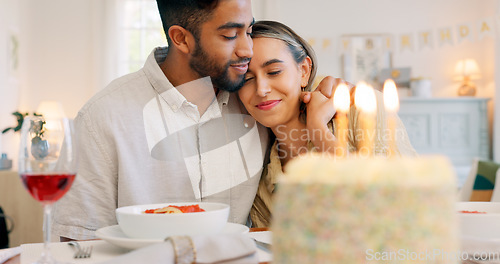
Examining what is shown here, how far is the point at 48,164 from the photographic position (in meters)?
0.74

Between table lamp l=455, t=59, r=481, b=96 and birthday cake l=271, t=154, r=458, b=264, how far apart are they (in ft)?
21.2

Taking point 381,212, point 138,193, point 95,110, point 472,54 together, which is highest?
point 472,54

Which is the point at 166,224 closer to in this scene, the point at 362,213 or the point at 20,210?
the point at 362,213

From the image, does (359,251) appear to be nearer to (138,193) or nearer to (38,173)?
(38,173)

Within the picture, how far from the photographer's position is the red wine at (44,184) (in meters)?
0.72

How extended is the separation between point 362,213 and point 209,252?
30 cm

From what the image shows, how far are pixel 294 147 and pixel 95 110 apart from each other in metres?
0.58

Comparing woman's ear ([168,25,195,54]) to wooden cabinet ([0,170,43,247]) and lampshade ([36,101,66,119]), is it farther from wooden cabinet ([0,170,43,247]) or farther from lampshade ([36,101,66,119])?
lampshade ([36,101,66,119])

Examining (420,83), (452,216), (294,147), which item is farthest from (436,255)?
(420,83)

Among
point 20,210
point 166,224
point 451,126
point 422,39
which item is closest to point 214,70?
point 166,224

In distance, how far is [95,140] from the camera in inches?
55.4

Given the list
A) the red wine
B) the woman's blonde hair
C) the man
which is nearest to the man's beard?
the man

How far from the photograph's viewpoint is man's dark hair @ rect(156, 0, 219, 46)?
1.57 metres

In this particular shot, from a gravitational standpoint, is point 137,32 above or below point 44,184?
above
